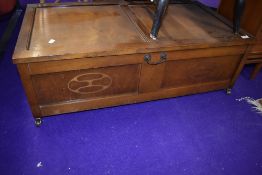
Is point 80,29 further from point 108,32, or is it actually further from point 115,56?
point 115,56

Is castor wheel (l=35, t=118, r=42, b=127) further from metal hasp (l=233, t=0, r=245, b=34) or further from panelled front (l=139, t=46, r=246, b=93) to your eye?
metal hasp (l=233, t=0, r=245, b=34)

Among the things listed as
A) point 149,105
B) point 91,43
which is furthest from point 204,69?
point 91,43

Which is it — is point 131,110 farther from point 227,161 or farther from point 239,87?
point 239,87

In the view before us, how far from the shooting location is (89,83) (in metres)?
1.30

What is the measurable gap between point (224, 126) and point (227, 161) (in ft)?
0.88

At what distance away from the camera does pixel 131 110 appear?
1.54m

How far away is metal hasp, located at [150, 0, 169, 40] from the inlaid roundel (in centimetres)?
37

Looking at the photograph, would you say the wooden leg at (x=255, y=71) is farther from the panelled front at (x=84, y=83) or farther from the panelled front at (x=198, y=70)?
the panelled front at (x=84, y=83)

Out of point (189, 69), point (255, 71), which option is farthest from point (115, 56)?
point (255, 71)

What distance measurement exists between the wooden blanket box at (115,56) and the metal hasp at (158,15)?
0.14 ft

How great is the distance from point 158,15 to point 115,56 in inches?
13.4

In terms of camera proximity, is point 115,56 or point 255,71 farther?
point 255,71

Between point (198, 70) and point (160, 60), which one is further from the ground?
point (160, 60)

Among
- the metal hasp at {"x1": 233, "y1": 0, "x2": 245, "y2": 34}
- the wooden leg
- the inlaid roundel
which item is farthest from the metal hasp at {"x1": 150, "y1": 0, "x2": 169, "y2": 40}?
the wooden leg
